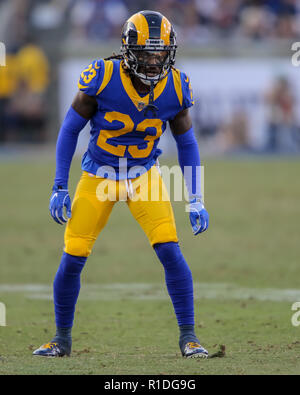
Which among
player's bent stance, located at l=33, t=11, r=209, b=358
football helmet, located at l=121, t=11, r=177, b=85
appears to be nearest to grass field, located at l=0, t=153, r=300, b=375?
player's bent stance, located at l=33, t=11, r=209, b=358

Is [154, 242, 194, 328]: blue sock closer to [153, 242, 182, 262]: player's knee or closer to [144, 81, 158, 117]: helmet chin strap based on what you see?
[153, 242, 182, 262]: player's knee

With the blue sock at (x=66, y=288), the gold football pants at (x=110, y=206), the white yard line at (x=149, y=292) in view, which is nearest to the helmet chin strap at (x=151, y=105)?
the gold football pants at (x=110, y=206)

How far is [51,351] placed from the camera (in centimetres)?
498

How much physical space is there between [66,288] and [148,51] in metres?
1.47

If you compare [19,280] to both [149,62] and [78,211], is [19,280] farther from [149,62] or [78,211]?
[149,62]

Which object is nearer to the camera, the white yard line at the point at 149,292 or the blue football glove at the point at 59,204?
the blue football glove at the point at 59,204

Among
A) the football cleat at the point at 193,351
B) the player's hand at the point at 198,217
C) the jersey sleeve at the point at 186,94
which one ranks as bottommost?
the football cleat at the point at 193,351

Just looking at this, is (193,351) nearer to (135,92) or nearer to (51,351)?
(51,351)

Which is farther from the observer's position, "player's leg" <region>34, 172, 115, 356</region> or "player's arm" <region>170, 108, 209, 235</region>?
"player's arm" <region>170, 108, 209, 235</region>

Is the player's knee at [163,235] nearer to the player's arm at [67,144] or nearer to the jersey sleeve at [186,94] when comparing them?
the player's arm at [67,144]

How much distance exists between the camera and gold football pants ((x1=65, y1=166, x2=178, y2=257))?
500 centimetres

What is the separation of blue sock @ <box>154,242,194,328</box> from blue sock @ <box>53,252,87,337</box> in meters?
0.48

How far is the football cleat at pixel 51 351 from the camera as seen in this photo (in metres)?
4.96

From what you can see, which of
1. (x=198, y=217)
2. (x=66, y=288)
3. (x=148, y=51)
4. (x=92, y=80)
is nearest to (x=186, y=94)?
(x=148, y=51)
